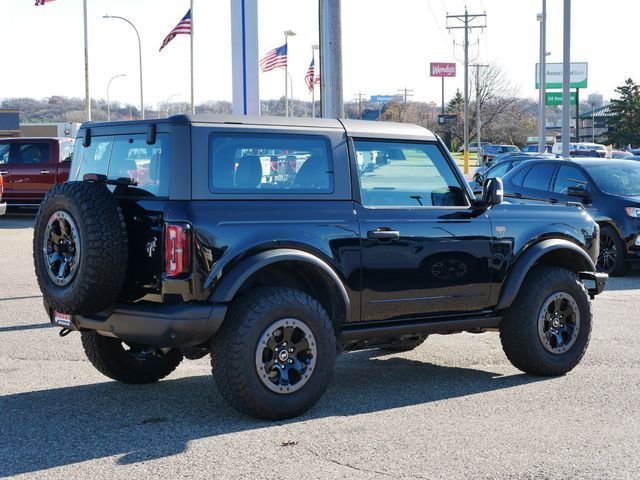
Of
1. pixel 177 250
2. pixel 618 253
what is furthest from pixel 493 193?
pixel 618 253

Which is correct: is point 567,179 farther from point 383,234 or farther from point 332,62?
point 383,234

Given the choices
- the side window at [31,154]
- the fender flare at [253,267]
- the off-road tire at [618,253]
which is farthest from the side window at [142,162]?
the side window at [31,154]

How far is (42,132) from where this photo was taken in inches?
4242

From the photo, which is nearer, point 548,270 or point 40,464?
point 40,464

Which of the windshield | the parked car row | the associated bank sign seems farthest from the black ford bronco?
the associated bank sign

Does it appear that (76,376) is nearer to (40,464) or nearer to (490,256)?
(40,464)

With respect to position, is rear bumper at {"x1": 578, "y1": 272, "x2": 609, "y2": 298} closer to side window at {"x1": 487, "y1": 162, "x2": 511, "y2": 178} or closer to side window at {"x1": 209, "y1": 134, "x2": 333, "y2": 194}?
side window at {"x1": 209, "y1": 134, "x2": 333, "y2": 194}

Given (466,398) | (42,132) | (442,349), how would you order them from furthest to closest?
(42,132), (442,349), (466,398)

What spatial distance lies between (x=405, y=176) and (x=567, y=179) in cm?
819

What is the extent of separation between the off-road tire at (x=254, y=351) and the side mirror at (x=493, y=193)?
1.69 meters

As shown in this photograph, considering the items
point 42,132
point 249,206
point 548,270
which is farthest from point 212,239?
point 42,132

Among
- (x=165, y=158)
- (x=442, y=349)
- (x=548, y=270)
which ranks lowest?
(x=442, y=349)

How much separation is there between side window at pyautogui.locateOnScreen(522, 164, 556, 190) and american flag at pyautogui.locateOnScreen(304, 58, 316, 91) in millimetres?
24388

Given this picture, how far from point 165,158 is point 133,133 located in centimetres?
52
